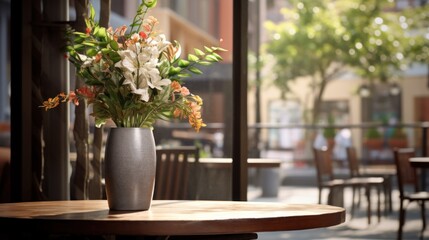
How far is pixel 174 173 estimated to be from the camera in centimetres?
410

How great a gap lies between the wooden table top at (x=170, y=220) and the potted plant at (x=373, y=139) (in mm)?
12932

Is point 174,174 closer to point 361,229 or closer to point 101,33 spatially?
point 101,33

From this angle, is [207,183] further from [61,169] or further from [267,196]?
[267,196]

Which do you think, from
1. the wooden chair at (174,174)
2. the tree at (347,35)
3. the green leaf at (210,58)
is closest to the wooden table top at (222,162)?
the wooden chair at (174,174)

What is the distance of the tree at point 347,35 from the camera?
19.5 meters

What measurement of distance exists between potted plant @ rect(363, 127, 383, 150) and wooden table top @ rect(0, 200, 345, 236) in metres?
12.9

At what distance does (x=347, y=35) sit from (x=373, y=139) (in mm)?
5216

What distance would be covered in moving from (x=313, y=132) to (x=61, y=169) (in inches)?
558

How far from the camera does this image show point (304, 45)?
66.9ft

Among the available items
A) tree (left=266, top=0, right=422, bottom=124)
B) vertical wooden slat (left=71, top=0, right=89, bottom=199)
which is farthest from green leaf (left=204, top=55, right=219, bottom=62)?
tree (left=266, top=0, right=422, bottom=124)

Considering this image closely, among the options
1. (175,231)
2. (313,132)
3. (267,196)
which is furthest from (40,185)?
(313,132)

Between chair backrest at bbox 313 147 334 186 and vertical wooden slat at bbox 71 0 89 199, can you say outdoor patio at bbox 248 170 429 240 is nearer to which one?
chair backrest at bbox 313 147 334 186

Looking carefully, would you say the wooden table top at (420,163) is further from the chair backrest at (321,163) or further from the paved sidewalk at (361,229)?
the chair backrest at (321,163)

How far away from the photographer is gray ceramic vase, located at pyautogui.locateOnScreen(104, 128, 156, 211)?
2439 mm
